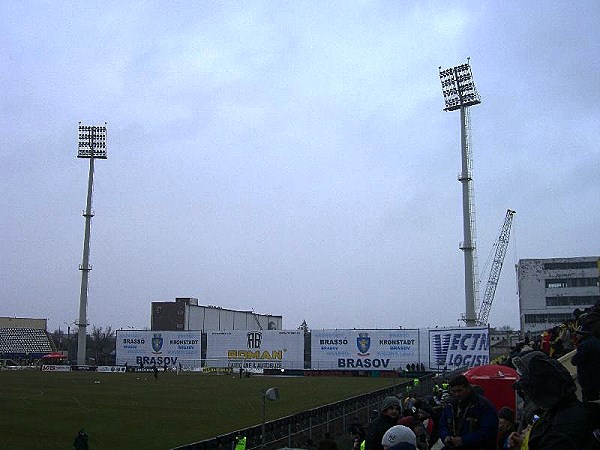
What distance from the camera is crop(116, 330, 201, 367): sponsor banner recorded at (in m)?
83.0

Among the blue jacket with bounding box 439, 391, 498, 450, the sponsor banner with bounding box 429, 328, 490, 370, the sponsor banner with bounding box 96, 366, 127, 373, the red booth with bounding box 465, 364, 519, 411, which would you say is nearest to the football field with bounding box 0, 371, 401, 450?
the red booth with bounding box 465, 364, 519, 411

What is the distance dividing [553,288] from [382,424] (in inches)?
3105

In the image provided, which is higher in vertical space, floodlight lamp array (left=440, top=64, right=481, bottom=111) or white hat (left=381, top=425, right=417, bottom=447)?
floodlight lamp array (left=440, top=64, right=481, bottom=111)

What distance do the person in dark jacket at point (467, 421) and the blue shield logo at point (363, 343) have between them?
223ft

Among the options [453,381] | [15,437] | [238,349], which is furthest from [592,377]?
[238,349]

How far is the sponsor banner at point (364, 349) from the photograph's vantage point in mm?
71000

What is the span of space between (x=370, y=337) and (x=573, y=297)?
86.2 ft

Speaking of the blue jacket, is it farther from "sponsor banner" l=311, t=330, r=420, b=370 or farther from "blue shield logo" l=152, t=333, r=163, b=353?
"blue shield logo" l=152, t=333, r=163, b=353

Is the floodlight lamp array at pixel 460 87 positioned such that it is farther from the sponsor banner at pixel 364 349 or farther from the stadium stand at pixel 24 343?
the stadium stand at pixel 24 343

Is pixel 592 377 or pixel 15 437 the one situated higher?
pixel 592 377

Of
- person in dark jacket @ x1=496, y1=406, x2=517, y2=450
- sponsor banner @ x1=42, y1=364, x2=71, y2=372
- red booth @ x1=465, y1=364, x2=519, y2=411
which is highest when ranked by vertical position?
person in dark jacket @ x1=496, y1=406, x2=517, y2=450

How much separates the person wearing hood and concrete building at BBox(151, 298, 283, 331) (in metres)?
108

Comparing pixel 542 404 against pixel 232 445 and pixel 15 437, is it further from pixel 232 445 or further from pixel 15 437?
pixel 15 437

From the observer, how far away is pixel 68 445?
21.7 m
